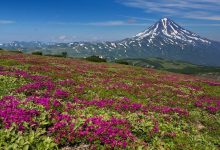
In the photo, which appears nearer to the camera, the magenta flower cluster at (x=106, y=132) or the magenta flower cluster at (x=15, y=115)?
the magenta flower cluster at (x=106, y=132)

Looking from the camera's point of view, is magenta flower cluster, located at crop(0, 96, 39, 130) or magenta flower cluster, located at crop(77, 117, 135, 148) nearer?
magenta flower cluster, located at crop(77, 117, 135, 148)

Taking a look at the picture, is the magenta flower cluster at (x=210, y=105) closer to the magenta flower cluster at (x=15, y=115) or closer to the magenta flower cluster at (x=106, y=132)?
the magenta flower cluster at (x=106, y=132)

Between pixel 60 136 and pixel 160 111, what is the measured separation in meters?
9.43

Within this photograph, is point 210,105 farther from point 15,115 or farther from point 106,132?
point 15,115

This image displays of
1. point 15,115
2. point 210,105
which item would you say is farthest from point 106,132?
point 210,105

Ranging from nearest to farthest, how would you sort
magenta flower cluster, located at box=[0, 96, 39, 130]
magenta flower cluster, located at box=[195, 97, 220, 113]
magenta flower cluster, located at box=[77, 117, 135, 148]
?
magenta flower cluster, located at box=[77, 117, 135, 148] → magenta flower cluster, located at box=[0, 96, 39, 130] → magenta flower cluster, located at box=[195, 97, 220, 113]

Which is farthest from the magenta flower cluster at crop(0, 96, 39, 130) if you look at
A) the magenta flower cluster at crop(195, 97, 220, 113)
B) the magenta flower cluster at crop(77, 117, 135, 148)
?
the magenta flower cluster at crop(195, 97, 220, 113)

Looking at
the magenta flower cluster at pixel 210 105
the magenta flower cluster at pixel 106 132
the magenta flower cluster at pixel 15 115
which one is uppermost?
the magenta flower cluster at pixel 15 115

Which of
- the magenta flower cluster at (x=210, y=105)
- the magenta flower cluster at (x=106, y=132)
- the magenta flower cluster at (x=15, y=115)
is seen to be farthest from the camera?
the magenta flower cluster at (x=210, y=105)

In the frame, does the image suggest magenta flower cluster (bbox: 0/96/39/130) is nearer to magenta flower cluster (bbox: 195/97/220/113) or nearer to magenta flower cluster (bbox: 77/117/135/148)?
magenta flower cluster (bbox: 77/117/135/148)

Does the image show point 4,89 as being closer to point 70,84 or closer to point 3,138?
point 70,84

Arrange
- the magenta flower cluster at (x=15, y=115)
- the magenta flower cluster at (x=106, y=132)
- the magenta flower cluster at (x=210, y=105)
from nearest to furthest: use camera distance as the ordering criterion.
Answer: the magenta flower cluster at (x=106, y=132) < the magenta flower cluster at (x=15, y=115) < the magenta flower cluster at (x=210, y=105)

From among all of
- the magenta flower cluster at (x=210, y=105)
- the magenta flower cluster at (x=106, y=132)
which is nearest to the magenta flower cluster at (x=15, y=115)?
the magenta flower cluster at (x=106, y=132)

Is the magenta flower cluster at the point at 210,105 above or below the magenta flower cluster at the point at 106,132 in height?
below
